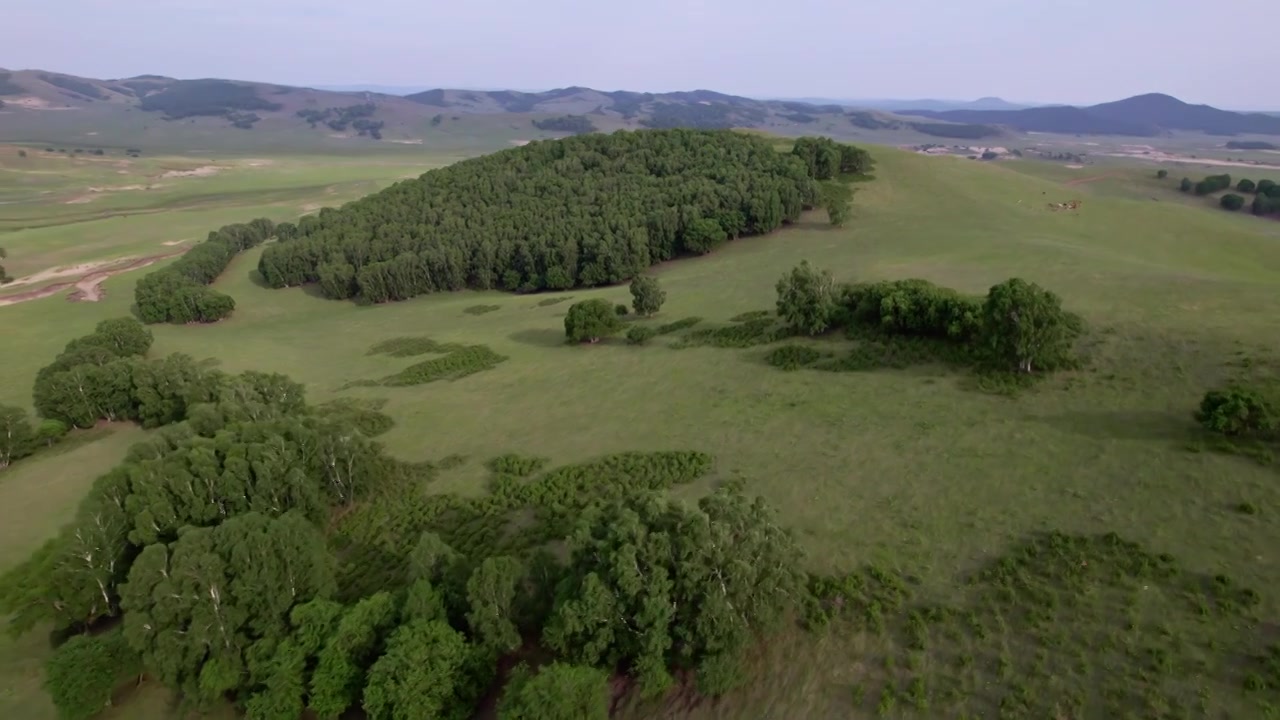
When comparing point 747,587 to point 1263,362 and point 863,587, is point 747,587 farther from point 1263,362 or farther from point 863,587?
point 1263,362

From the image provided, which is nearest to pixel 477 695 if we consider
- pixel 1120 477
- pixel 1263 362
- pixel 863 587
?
pixel 863 587

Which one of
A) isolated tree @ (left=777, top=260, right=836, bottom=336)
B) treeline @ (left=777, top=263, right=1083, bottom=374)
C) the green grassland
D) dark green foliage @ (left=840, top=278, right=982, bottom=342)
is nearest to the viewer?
the green grassland

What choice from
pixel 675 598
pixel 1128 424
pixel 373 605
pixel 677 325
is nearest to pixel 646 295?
pixel 677 325

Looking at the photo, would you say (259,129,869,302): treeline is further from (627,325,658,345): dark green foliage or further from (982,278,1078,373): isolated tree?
(982,278,1078,373): isolated tree

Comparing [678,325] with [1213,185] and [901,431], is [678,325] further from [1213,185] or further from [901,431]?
[1213,185]

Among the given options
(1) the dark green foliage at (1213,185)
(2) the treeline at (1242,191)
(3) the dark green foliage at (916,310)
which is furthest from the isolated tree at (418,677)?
(1) the dark green foliage at (1213,185)

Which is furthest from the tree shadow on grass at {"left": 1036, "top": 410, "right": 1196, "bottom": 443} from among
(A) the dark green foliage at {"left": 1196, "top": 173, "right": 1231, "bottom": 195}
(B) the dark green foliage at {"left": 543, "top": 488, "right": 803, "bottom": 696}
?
(A) the dark green foliage at {"left": 1196, "top": 173, "right": 1231, "bottom": 195}
